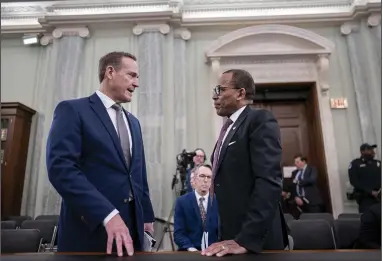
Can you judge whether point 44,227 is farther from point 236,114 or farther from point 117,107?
point 236,114

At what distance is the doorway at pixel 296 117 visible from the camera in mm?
6469

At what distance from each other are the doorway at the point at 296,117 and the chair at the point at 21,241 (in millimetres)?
4715

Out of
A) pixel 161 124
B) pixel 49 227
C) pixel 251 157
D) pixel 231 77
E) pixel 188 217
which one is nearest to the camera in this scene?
pixel 251 157

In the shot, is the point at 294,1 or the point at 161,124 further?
the point at 294,1

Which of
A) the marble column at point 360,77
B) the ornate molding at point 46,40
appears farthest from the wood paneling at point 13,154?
the marble column at point 360,77

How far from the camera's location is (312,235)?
2.84m

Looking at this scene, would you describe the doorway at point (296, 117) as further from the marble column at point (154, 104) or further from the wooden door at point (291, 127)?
the marble column at point (154, 104)

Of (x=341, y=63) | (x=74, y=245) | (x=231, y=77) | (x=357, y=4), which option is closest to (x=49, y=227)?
(x=74, y=245)

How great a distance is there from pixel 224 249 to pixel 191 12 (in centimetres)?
654

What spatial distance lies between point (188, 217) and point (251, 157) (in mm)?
1830

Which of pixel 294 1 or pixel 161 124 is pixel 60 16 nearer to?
pixel 161 124

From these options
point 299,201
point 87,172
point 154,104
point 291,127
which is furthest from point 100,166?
point 291,127

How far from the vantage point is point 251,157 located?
135 centimetres

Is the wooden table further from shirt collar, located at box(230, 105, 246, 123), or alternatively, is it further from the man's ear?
the man's ear
